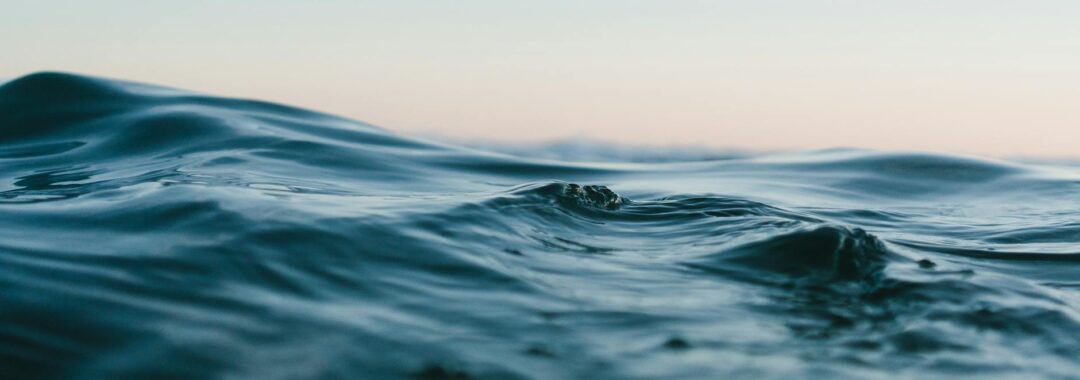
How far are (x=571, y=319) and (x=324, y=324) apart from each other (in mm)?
729

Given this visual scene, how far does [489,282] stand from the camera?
3.23m

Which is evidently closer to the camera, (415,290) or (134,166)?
(415,290)

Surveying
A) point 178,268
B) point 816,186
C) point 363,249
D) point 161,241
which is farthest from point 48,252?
point 816,186

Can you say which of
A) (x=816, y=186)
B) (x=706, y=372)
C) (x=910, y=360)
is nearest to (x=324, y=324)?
(x=706, y=372)

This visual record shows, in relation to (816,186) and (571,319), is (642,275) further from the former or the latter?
(816,186)

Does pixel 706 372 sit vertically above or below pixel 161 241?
below

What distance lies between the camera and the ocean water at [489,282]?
7.93ft

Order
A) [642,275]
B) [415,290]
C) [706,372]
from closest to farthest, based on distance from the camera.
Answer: [706,372] < [415,290] < [642,275]

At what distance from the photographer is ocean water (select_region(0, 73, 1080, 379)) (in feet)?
7.93

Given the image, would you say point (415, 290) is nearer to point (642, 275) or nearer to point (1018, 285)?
point (642, 275)

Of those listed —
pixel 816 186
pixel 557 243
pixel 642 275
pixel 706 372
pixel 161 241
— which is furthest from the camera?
pixel 816 186

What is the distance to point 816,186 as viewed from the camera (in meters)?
7.74

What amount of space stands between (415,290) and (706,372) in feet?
3.48

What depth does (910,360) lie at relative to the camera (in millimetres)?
2566
